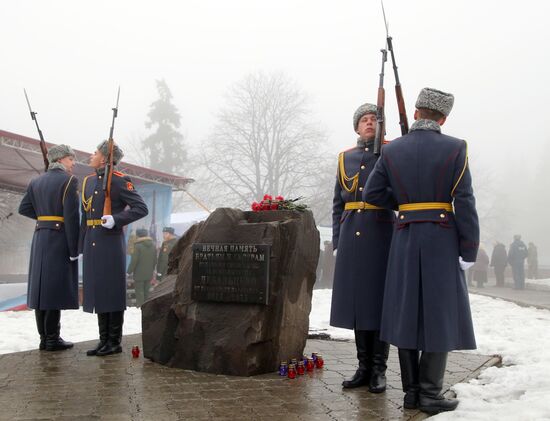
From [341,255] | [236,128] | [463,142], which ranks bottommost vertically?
[341,255]

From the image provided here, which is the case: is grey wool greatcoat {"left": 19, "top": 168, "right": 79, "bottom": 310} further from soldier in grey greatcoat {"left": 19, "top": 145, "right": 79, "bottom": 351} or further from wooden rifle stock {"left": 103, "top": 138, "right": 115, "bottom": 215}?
wooden rifle stock {"left": 103, "top": 138, "right": 115, "bottom": 215}

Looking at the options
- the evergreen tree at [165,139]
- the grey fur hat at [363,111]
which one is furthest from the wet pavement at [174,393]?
the evergreen tree at [165,139]

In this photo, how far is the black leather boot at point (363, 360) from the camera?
4.40 meters

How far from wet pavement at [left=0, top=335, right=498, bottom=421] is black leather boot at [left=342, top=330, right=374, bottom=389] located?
8 cm

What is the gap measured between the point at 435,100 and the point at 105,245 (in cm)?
355

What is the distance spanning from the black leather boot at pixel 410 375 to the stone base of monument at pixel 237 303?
1.34 meters

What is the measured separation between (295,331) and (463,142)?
2376 millimetres

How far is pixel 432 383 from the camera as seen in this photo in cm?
374

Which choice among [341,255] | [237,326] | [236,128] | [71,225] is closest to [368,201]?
[341,255]

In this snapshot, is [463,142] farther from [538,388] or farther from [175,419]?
[175,419]

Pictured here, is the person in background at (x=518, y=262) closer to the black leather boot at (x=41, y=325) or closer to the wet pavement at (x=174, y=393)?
the wet pavement at (x=174, y=393)

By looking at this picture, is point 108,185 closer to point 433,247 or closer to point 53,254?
point 53,254

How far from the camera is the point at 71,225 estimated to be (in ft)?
19.4

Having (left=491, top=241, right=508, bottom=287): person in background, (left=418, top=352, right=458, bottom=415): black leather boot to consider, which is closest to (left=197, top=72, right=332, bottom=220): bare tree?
(left=491, top=241, right=508, bottom=287): person in background
